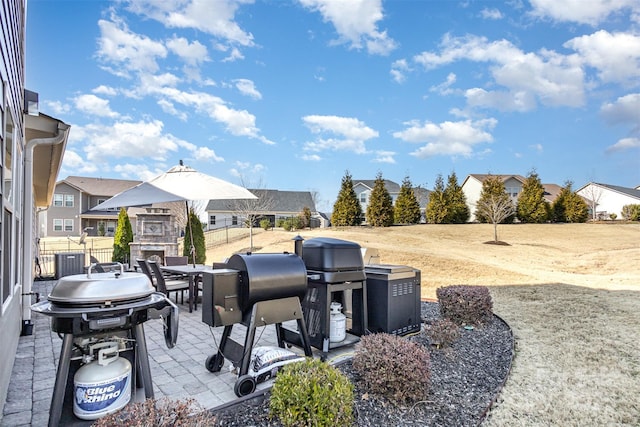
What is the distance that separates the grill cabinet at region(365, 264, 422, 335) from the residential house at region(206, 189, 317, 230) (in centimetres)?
2308

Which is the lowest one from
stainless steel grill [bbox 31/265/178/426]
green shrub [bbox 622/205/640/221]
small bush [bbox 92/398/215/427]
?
small bush [bbox 92/398/215/427]

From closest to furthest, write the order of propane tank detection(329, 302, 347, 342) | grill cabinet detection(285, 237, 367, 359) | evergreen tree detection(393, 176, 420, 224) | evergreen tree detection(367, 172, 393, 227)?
grill cabinet detection(285, 237, 367, 359) < propane tank detection(329, 302, 347, 342) < evergreen tree detection(367, 172, 393, 227) < evergreen tree detection(393, 176, 420, 224)

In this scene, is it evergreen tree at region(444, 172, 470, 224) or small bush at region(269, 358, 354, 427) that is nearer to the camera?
small bush at region(269, 358, 354, 427)

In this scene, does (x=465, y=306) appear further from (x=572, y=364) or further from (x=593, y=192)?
(x=593, y=192)

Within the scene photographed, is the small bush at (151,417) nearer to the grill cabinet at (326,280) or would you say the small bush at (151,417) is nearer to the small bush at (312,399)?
the small bush at (312,399)

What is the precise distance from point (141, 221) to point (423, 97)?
12.0 m

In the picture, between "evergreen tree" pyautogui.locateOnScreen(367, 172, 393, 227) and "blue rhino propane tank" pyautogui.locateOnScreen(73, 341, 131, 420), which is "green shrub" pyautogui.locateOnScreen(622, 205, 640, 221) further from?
"blue rhino propane tank" pyautogui.locateOnScreen(73, 341, 131, 420)

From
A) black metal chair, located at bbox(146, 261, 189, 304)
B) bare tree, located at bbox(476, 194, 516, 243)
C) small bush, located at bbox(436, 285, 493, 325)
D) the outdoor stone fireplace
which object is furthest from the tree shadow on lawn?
bare tree, located at bbox(476, 194, 516, 243)

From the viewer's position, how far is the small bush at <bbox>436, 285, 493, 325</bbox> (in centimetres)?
491

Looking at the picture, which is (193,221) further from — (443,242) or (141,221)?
(443,242)

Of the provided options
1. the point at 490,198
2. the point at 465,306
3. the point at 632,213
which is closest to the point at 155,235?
the point at 465,306

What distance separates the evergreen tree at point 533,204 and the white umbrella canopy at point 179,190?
27279 millimetres

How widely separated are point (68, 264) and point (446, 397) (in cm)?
983

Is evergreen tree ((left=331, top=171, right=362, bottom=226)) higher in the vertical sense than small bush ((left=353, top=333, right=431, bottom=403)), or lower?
higher
